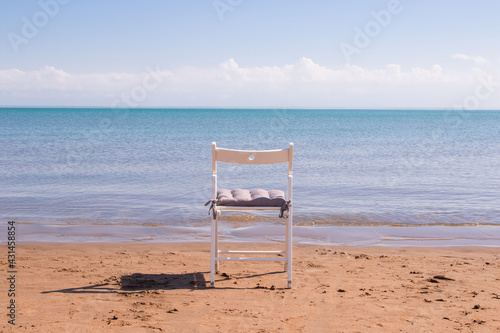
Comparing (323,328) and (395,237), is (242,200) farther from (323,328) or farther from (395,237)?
(395,237)

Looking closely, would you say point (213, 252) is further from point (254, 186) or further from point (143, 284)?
point (254, 186)

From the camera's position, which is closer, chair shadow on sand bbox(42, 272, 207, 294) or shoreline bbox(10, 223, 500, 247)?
chair shadow on sand bbox(42, 272, 207, 294)

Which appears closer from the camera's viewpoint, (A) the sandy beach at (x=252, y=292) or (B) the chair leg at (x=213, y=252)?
(A) the sandy beach at (x=252, y=292)

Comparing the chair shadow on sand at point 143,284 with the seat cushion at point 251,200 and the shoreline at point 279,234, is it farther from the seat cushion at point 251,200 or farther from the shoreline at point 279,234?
the shoreline at point 279,234

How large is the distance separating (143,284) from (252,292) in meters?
1.01

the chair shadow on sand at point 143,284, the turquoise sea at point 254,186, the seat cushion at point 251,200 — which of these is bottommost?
the chair shadow on sand at point 143,284

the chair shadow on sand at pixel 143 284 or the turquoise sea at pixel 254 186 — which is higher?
the turquoise sea at pixel 254 186

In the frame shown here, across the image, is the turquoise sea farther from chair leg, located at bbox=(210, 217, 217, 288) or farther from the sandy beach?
chair leg, located at bbox=(210, 217, 217, 288)

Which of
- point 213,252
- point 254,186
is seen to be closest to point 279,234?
point 213,252

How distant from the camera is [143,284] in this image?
15.0 ft

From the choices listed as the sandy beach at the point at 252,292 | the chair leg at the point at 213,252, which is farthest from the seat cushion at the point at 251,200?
the sandy beach at the point at 252,292

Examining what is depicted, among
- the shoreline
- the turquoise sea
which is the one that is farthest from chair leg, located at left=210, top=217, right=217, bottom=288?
the turquoise sea

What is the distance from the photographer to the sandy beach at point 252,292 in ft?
11.9

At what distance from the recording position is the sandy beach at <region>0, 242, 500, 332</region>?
3.62 metres
